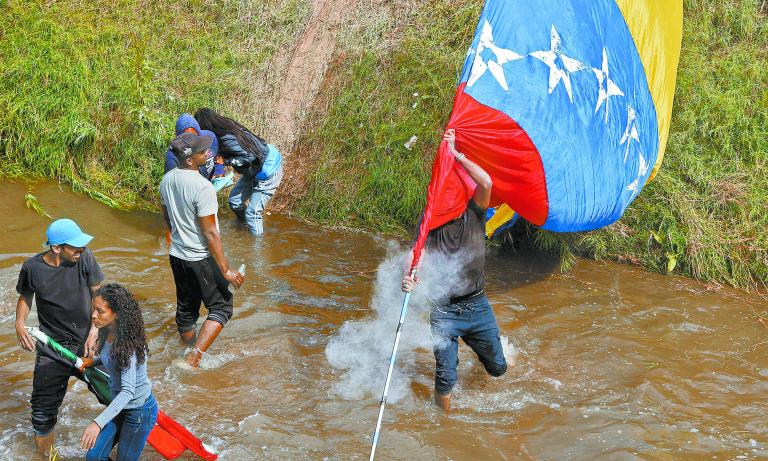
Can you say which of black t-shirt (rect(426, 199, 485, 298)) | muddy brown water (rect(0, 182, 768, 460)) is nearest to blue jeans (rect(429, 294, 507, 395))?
black t-shirt (rect(426, 199, 485, 298))

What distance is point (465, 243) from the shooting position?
496cm

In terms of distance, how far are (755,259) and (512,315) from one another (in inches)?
107

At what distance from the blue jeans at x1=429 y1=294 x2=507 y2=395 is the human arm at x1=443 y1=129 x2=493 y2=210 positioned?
0.66 meters

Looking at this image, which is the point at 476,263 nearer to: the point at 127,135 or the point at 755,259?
the point at 755,259

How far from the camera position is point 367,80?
941 cm

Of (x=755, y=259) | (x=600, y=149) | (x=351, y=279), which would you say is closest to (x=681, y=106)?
(x=755, y=259)

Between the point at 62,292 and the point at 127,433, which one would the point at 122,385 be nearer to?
the point at 127,433

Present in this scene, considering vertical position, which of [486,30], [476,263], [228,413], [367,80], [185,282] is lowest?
[228,413]

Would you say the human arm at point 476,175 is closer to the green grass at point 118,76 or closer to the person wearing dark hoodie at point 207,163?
the person wearing dark hoodie at point 207,163

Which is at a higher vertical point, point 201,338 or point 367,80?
point 367,80

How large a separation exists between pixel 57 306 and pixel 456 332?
2.42 meters

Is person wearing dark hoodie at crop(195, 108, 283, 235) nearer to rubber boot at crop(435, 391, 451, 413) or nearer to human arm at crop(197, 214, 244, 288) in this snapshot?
human arm at crop(197, 214, 244, 288)

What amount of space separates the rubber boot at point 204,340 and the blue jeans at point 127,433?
53.8 inches

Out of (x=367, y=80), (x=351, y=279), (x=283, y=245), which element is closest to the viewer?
(x=351, y=279)
